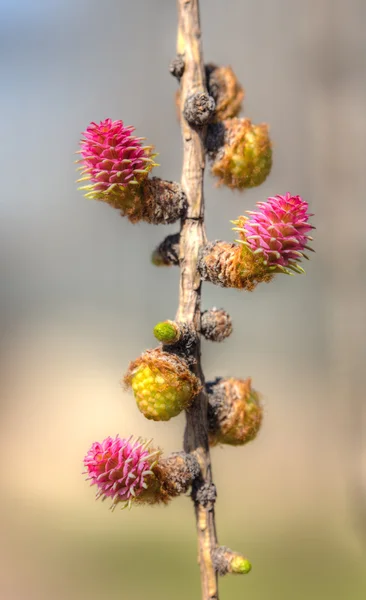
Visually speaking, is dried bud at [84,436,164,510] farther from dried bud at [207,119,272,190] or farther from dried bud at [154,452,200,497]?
dried bud at [207,119,272,190]

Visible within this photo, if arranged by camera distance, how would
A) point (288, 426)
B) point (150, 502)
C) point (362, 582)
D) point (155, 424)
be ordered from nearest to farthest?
1. point (150, 502)
2. point (155, 424)
3. point (362, 582)
4. point (288, 426)

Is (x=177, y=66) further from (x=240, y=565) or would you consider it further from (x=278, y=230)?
(x=240, y=565)

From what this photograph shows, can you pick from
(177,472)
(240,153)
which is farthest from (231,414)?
(240,153)

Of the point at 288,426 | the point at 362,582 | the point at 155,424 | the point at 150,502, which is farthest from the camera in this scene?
the point at 288,426

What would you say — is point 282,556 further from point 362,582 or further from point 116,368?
point 116,368

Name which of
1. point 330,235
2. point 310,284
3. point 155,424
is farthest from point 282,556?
point 330,235

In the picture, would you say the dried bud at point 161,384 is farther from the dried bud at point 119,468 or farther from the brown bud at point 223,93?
the brown bud at point 223,93
